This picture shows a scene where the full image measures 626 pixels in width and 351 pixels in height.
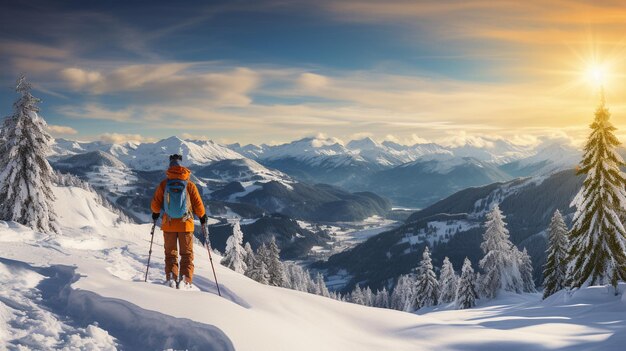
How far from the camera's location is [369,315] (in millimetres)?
9992

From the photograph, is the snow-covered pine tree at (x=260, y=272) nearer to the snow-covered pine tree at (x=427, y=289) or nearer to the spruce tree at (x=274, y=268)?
the spruce tree at (x=274, y=268)

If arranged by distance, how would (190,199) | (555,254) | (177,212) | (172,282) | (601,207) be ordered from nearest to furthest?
1. (172,282)
2. (177,212)
3. (190,199)
4. (601,207)
5. (555,254)

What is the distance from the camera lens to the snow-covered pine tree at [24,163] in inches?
1072

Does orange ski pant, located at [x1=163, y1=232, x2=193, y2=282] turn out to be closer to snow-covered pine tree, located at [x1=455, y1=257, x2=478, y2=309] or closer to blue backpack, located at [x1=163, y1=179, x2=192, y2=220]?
blue backpack, located at [x1=163, y1=179, x2=192, y2=220]

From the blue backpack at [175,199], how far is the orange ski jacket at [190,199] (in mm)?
139

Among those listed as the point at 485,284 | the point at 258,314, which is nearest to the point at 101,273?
the point at 258,314

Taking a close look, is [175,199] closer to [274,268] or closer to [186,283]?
[186,283]

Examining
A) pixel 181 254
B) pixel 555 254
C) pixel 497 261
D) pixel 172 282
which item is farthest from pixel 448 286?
pixel 172 282

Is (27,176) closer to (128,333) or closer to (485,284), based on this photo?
(128,333)

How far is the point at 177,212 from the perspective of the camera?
9664 millimetres

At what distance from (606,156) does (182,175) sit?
23.6 meters

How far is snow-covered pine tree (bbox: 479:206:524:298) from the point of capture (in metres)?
52.3

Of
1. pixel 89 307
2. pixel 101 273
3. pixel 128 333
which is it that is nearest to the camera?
pixel 128 333

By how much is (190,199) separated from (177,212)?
1.59ft
